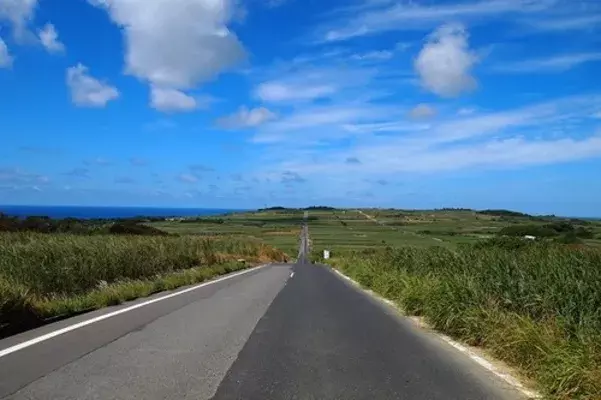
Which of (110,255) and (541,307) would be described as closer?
(541,307)

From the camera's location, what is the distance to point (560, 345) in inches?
293

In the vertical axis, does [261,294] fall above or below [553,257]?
below

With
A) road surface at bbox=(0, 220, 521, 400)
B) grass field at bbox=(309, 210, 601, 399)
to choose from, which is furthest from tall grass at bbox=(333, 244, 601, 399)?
road surface at bbox=(0, 220, 521, 400)

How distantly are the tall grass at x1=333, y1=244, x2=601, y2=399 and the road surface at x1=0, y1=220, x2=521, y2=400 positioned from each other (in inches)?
23.8

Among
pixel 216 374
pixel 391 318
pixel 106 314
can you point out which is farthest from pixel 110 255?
pixel 216 374

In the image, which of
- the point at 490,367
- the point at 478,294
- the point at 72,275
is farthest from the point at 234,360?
the point at 72,275

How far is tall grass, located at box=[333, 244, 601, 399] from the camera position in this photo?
6.67m

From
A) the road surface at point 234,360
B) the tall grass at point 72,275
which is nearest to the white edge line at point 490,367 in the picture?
the road surface at point 234,360

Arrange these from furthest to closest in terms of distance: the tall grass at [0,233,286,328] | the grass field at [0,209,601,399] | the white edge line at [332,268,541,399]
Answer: the tall grass at [0,233,286,328]
the grass field at [0,209,601,399]
the white edge line at [332,268,541,399]

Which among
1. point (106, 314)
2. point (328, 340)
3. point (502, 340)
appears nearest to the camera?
point (502, 340)

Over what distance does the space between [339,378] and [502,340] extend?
3.04m

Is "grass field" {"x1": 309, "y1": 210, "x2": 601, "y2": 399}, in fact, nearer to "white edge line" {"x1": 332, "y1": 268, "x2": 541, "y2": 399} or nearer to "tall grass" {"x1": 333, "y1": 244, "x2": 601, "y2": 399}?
"tall grass" {"x1": 333, "y1": 244, "x2": 601, "y2": 399}

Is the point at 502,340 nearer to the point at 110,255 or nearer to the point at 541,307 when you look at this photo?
the point at 541,307

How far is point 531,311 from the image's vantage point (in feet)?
34.5
